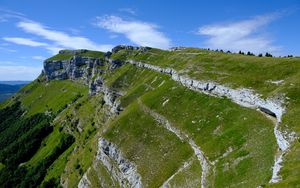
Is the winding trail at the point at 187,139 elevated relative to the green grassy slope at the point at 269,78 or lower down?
lower down

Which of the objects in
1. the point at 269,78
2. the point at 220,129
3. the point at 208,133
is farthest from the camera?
the point at 269,78

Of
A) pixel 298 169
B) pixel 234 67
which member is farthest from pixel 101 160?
pixel 298 169

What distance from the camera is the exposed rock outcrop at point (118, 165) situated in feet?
232

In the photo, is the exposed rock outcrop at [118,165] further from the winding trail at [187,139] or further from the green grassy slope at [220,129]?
the winding trail at [187,139]

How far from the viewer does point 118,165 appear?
81938mm

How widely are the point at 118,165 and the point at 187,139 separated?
2520cm

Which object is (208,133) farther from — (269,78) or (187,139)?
(269,78)

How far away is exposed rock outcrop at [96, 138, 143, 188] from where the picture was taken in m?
70.8

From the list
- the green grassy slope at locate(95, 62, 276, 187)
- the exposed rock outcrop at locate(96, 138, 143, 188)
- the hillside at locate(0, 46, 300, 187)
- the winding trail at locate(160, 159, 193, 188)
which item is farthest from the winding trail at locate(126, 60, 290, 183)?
the exposed rock outcrop at locate(96, 138, 143, 188)

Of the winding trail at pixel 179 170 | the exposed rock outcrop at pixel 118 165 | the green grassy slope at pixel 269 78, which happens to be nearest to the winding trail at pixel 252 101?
the green grassy slope at pixel 269 78

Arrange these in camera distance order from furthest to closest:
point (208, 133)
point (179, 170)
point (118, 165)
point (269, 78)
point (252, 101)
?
1. point (118, 165)
2. point (269, 78)
3. point (252, 101)
4. point (208, 133)
5. point (179, 170)

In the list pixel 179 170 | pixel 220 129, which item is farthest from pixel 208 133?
pixel 179 170

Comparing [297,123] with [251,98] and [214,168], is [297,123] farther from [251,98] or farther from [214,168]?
[251,98]

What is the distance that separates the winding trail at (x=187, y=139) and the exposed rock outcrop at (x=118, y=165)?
1315 centimetres
